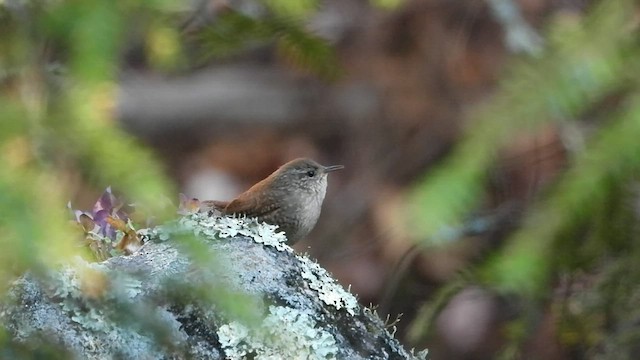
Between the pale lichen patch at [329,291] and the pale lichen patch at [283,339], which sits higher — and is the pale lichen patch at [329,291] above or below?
above

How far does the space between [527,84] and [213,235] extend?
961 mm

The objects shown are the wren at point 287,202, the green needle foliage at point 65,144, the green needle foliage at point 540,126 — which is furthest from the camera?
the wren at point 287,202

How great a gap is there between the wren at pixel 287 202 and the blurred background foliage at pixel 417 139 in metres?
0.29

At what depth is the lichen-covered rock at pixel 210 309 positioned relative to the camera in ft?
5.88

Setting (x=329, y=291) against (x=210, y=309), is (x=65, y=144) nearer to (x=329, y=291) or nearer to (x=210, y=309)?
(x=210, y=309)

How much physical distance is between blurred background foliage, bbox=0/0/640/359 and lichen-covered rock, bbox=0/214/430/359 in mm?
205

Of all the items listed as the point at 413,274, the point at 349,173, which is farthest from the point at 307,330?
the point at 349,173

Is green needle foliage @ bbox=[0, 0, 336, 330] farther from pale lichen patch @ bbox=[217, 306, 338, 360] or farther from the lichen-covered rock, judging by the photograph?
pale lichen patch @ bbox=[217, 306, 338, 360]

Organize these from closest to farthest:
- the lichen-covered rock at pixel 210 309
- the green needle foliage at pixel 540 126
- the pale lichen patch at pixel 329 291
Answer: the green needle foliage at pixel 540 126 → the lichen-covered rock at pixel 210 309 → the pale lichen patch at pixel 329 291

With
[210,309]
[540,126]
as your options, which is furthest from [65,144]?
[210,309]

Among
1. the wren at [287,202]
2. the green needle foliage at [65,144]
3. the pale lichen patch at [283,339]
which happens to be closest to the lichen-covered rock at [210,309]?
the pale lichen patch at [283,339]

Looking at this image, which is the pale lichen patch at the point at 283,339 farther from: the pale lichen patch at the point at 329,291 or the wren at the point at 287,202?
the wren at the point at 287,202

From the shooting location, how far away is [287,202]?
3359mm

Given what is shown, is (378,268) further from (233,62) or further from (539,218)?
(539,218)
